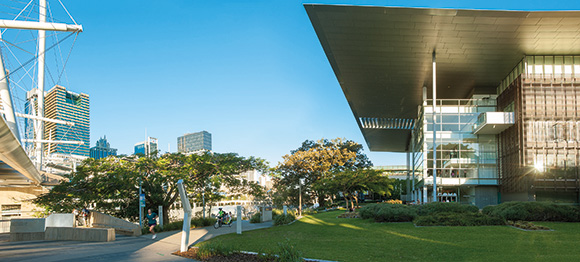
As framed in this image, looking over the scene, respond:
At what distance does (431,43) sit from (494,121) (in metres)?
9.00

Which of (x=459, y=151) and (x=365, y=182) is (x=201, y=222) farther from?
(x=459, y=151)

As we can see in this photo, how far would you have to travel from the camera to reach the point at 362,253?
12.5 metres

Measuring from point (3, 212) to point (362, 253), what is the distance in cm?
3259

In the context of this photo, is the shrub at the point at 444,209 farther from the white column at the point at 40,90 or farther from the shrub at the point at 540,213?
the white column at the point at 40,90

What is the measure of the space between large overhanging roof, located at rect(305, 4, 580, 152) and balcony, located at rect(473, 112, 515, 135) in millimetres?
4230

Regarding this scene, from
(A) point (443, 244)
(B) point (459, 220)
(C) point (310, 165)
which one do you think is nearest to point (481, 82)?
(C) point (310, 165)

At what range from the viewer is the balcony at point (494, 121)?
35.6m

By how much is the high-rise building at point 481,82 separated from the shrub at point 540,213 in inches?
489

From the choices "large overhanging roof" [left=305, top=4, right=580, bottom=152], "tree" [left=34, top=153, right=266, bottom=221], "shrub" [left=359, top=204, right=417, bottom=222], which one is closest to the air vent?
"large overhanging roof" [left=305, top=4, right=580, bottom=152]

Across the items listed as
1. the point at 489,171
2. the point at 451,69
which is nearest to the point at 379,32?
the point at 451,69

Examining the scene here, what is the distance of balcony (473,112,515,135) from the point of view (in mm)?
35562

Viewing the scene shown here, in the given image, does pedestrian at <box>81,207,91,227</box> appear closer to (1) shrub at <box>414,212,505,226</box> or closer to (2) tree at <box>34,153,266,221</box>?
(2) tree at <box>34,153,266,221</box>

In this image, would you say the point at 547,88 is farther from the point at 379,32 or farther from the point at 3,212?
the point at 3,212

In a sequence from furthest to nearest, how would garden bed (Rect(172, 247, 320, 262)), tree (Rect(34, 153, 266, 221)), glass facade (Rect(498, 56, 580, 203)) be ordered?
glass facade (Rect(498, 56, 580, 203))
tree (Rect(34, 153, 266, 221))
garden bed (Rect(172, 247, 320, 262))
